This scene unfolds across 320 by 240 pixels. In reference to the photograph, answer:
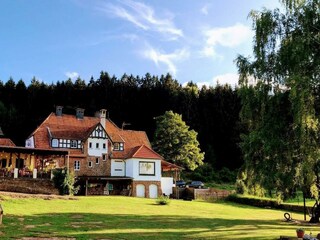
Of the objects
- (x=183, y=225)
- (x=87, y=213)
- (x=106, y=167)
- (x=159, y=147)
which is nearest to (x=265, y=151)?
(x=183, y=225)

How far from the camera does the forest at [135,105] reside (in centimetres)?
7500

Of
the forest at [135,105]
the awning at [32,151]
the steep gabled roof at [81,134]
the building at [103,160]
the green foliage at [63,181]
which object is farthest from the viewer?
the forest at [135,105]

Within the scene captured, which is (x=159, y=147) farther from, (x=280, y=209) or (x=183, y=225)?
(x=183, y=225)

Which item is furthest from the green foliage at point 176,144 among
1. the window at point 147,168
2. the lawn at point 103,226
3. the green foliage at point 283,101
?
the green foliage at point 283,101

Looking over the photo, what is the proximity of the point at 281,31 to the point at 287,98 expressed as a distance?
13.8 feet

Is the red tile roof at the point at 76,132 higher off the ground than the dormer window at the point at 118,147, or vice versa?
the red tile roof at the point at 76,132

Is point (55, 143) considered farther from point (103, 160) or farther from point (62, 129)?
point (103, 160)

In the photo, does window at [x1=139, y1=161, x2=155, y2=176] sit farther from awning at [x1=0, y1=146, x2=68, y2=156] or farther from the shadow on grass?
the shadow on grass

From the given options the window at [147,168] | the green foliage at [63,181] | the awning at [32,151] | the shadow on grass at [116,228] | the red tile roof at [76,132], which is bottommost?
the shadow on grass at [116,228]

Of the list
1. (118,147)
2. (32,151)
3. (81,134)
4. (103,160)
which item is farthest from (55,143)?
(118,147)

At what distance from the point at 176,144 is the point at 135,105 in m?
23.6

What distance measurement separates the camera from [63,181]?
117ft

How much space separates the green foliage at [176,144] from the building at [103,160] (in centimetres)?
1261

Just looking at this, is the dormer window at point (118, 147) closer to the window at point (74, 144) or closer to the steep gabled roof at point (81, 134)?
the steep gabled roof at point (81, 134)
